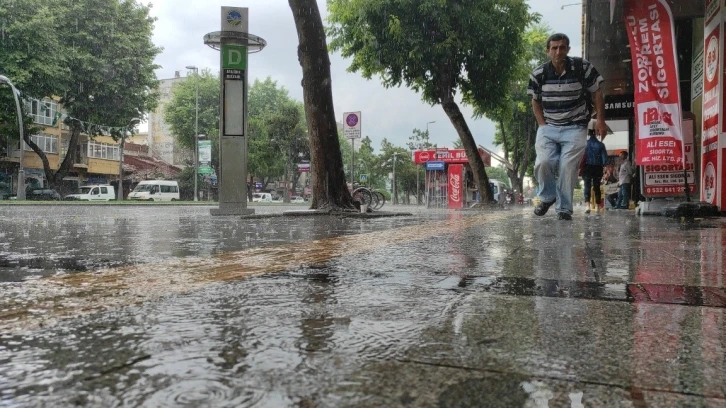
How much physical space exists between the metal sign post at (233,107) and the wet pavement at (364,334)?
30.6 feet

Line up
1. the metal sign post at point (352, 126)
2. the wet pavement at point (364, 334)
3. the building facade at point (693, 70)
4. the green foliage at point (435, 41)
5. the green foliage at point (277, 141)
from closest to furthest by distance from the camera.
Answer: the wet pavement at point (364, 334), the building facade at point (693, 70), the metal sign post at point (352, 126), the green foliage at point (435, 41), the green foliage at point (277, 141)

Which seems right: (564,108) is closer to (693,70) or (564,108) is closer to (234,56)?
(693,70)

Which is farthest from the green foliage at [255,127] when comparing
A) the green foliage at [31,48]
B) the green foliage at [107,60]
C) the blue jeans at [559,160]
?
the blue jeans at [559,160]

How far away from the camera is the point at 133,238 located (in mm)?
4863

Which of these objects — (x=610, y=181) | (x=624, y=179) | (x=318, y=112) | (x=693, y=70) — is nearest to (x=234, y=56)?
(x=318, y=112)

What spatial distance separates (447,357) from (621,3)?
8.75m

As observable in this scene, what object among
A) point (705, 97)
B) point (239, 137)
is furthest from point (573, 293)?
point (239, 137)

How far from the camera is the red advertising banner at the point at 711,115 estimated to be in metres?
8.48

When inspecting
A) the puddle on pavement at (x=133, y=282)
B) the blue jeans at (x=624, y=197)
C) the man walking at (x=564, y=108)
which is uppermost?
the man walking at (x=564, y=108)

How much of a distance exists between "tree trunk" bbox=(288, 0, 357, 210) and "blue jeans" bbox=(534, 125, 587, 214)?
3903mm

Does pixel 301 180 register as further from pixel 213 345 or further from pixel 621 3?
pixel 213 345

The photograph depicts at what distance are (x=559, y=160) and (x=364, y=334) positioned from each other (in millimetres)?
6119

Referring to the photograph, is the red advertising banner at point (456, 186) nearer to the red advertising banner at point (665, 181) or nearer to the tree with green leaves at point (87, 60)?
the red advertising banner at point (665, 181)

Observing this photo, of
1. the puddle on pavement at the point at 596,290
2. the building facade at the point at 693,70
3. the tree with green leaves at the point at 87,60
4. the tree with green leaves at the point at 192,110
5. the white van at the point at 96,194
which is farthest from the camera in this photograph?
the tree with green leaves at the point at 192,110
